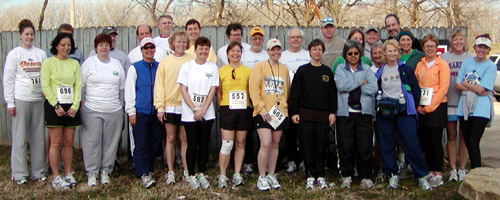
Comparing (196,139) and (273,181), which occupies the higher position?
(196,139)

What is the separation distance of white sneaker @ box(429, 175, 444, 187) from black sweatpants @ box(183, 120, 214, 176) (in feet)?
8.63

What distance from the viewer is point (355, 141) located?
18.5 feet

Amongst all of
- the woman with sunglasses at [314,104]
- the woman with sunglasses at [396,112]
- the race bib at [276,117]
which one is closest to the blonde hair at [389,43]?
the woman with sunglasses at [396,112]

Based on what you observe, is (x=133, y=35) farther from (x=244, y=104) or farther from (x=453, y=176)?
(x=453, y=176)

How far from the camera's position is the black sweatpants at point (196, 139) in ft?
18.1

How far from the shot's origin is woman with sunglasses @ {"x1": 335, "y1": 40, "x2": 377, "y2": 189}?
5465 millimetres

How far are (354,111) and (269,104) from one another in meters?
0.96

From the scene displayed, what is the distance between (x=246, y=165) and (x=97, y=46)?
2381mm

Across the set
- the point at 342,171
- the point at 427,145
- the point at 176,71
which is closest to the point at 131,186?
the point at 176,71

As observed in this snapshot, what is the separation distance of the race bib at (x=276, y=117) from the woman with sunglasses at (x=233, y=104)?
287 mm

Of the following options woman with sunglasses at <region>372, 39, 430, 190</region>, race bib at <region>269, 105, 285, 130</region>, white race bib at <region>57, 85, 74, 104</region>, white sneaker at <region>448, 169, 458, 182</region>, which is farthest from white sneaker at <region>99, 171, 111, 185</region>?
white sneaker at <region>448, 169, 458, 182</region>

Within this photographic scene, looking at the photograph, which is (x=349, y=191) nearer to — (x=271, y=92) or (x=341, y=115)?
(x=341, y=115)

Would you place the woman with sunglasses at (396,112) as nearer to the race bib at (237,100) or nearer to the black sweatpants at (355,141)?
the black sweatpants at (355,141)

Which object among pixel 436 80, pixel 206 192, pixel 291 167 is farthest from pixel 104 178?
pixel 436 80
